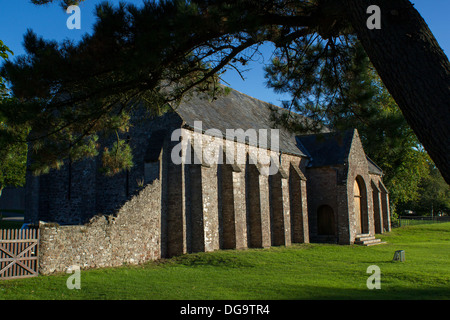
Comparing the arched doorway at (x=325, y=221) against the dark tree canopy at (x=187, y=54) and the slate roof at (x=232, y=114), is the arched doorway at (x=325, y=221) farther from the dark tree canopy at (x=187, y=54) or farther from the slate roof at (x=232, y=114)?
the dark tree canopy at (x=187, y=54)

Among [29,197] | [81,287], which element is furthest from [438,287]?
[29,197]

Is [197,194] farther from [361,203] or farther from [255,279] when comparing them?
[361,203]

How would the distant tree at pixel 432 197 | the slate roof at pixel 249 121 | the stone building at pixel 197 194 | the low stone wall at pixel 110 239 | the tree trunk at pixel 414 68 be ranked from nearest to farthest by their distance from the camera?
1. the tree trunk at pixel 414 68
2. the low stone wall at pixel 110 239
3. the stone building at pixel 197 194
4. the slate roof at pixel 249 121
5. the distant tree at pixel 432 197

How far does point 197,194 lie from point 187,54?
10.8 metres

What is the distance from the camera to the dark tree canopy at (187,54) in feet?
16.7

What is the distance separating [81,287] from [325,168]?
67.0ft

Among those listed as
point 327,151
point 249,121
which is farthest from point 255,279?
point 327,151

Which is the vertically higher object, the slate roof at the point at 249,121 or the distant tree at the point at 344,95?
the slate roof at the point at 249,121

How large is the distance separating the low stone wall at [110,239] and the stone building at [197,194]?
35 mm

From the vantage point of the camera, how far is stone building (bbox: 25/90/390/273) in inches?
607

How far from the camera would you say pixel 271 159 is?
24.7 meters

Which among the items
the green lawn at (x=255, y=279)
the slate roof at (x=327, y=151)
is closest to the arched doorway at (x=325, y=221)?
the slate roof at (x=327, y=151)

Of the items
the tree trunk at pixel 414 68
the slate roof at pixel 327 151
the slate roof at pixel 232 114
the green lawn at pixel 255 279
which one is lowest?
the green lawn at pixel 255 279
